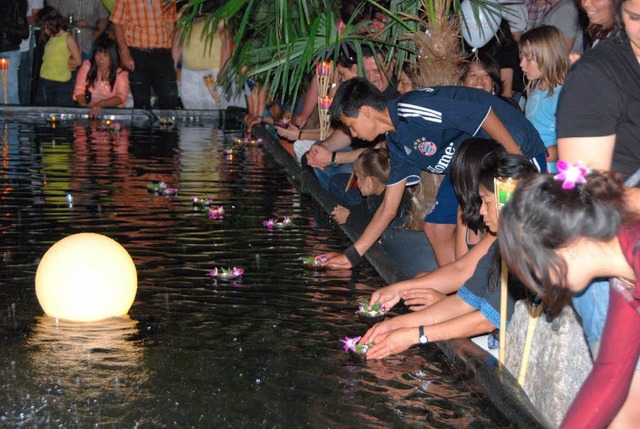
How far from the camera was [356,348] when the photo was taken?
18.2 feet

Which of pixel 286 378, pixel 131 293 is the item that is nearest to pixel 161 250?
pixel 131 293

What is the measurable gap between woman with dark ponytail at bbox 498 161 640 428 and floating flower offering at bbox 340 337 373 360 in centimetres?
217

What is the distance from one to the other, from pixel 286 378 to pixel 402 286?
1.26 metres

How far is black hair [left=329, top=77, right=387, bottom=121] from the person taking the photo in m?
6.85

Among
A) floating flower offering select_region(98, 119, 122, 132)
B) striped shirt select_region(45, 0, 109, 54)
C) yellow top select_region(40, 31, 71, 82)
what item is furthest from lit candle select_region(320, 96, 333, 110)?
striped shirt select_region(45, 0, 109, 54)

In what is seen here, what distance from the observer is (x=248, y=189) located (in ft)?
36.1

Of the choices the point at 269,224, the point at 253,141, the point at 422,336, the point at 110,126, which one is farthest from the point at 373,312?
the point at 110,126

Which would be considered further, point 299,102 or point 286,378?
point 299,102

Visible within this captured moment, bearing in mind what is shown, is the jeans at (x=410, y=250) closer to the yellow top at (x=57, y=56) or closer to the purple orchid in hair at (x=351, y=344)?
the purple orchid in hair at (x=351, y=344)

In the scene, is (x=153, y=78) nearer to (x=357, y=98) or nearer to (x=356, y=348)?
(x=357, y=98)

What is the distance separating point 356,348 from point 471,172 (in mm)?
1130

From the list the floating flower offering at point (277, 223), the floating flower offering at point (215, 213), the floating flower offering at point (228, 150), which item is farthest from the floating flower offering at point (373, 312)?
the floating flower offering at point (228, 150)

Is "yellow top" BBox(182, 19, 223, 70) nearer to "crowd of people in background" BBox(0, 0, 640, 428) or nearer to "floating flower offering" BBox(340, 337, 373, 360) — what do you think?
"crowd of people in background" BBox(0, 0, 640, 428)

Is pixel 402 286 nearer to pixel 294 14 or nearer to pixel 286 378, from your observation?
pixel 286 378
